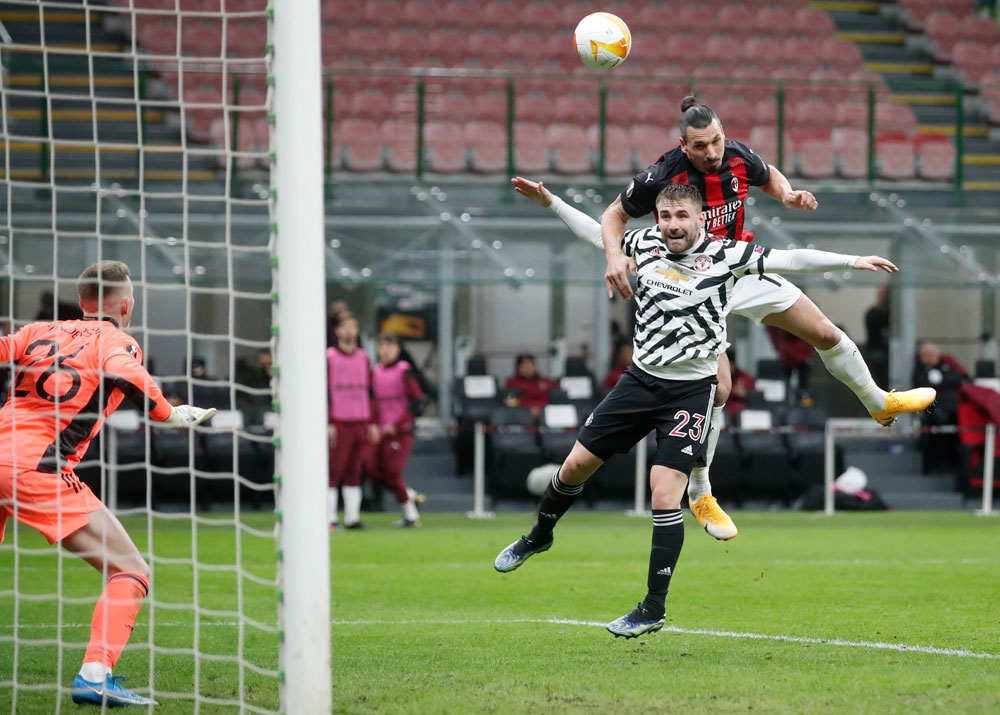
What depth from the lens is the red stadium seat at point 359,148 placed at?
55.9ft

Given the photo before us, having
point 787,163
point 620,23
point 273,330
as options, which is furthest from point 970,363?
point 273,330

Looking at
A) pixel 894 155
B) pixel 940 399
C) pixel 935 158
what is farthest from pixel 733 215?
pixel 935 158

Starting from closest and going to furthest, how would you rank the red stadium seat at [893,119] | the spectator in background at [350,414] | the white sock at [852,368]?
1. the white sock at [852,368]
2. the spectator in background at [350,414]
3. the red stadium seat at [893,119]

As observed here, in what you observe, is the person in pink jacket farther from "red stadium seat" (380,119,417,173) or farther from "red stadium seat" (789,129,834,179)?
"red stadium seat" (789,129,834,179)

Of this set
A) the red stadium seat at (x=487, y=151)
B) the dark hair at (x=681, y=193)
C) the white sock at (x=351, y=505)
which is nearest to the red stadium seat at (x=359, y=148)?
the red stadium seat at (x=487, y=151)

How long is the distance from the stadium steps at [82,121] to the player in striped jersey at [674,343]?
927 cm

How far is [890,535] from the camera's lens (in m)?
12.9

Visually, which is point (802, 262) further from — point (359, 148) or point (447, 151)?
point (359, 148)

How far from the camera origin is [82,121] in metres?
16.5

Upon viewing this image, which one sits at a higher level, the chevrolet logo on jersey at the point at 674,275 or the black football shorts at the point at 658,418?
the chevrolet logo on jersey at the point at 674,275

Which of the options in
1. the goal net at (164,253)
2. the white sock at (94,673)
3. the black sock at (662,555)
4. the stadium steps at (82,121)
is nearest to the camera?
the white sock at (94,673)

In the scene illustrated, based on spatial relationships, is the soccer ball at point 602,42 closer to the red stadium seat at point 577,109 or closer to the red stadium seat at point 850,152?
the red stadium seat at point 577,109

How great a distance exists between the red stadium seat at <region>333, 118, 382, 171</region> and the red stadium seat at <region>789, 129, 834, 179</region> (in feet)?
18.9

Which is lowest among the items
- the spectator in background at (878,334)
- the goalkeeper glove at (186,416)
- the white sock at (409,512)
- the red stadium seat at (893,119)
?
the white sock at (409,512)
